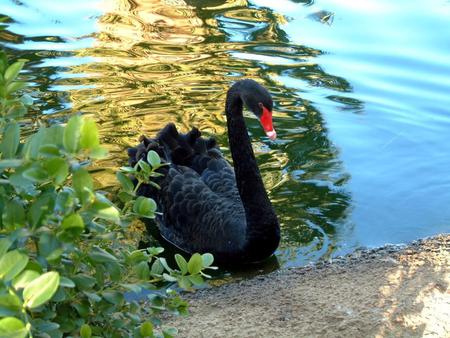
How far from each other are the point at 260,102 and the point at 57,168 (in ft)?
9.57

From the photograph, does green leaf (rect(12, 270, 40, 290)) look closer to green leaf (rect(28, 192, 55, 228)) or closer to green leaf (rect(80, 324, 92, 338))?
green leaf (rect(28, 192, 55, 228))

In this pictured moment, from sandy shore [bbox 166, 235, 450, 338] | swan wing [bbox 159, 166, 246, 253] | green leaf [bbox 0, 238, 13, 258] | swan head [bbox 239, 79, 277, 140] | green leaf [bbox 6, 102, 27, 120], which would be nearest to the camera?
green leaf [bbox 0, 238, 13, 258]

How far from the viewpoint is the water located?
233 inches

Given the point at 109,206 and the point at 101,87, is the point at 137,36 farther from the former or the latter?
the point at 109,206

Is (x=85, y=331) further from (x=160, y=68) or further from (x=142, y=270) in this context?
(x=160, y=68)

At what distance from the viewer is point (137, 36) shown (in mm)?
9109

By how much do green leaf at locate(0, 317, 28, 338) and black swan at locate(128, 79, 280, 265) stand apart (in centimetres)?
310

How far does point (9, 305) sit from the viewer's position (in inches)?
74.8

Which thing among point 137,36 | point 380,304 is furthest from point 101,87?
point 380,304

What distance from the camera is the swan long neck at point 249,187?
16.6 feet

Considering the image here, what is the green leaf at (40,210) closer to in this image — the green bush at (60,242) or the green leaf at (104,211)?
the green bush at (60,242)

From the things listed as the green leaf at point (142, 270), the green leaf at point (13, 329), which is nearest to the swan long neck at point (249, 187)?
the green leaf at point (142, 270)

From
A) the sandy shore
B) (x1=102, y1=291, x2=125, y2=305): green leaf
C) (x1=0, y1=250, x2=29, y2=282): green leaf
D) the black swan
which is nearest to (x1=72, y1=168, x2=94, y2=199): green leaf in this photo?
(x1=0, y1=250, x2=29, y2=282): green leaf

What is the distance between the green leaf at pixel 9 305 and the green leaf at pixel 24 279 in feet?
0.12
